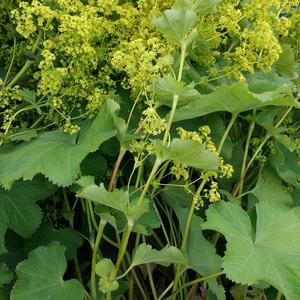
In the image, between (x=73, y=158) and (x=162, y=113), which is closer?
(x=73, y=158)

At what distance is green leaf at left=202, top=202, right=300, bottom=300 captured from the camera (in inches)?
35.8

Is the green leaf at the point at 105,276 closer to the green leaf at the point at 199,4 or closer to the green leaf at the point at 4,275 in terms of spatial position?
the green leaf at the point at 4,275

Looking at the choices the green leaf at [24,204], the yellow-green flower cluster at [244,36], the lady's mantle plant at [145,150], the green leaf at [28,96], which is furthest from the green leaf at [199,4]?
the green leaf at [24,204]

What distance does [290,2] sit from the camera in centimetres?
122

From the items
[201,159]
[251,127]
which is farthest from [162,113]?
[201,159]

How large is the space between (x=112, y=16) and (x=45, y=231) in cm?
51

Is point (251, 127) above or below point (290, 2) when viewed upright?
below

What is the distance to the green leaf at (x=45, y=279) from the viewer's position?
973 mm

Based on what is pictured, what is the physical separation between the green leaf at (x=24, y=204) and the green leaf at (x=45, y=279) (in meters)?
0.09

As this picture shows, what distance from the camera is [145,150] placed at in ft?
3.28

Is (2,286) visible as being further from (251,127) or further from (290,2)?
(290,2)

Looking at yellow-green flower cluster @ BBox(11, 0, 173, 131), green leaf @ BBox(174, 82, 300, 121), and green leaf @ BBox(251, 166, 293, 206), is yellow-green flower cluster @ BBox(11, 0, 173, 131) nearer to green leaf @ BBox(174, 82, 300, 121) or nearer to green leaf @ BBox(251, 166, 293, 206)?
green leaf @ BBox(174, 82, 300, 121)

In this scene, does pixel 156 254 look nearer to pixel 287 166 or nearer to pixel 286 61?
pixel 287 166

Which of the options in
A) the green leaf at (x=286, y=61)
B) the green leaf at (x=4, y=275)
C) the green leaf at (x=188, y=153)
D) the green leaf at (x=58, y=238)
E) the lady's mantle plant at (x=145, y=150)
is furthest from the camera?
the green leaf at (x=286, y=61)
